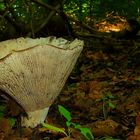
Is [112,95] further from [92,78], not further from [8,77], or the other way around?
[8,77]

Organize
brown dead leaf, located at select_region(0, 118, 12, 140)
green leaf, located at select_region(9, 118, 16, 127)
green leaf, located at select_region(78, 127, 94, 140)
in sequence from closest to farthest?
green leaf, located at select_region(78, 127, 94, 140) → brown dead leaf, located at select_region(0, 118, 12, 140) → green leaf, located at select_region(9, 118, 16, 127)

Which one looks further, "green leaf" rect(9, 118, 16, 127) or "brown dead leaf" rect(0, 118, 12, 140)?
"green leaf" rect(9, 118, 16, 127)

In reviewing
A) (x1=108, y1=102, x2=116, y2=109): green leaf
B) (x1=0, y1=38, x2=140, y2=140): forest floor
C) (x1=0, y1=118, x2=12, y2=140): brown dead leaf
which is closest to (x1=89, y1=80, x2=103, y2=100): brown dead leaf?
(x1=0, y1=38, x2=140, y2=140): forest floor

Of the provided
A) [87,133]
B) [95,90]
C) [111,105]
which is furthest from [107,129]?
[95,90]

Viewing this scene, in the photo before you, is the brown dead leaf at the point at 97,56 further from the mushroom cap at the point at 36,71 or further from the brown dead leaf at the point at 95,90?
the mushroom cap at the point at 36,71

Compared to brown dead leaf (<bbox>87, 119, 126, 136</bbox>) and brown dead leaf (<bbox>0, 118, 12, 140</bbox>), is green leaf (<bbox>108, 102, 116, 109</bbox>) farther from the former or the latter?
brown dead leaf (<bbox>0, 118, 12, 140</bbox>)

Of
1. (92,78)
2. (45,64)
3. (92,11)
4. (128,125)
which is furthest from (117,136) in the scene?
(92,11)
